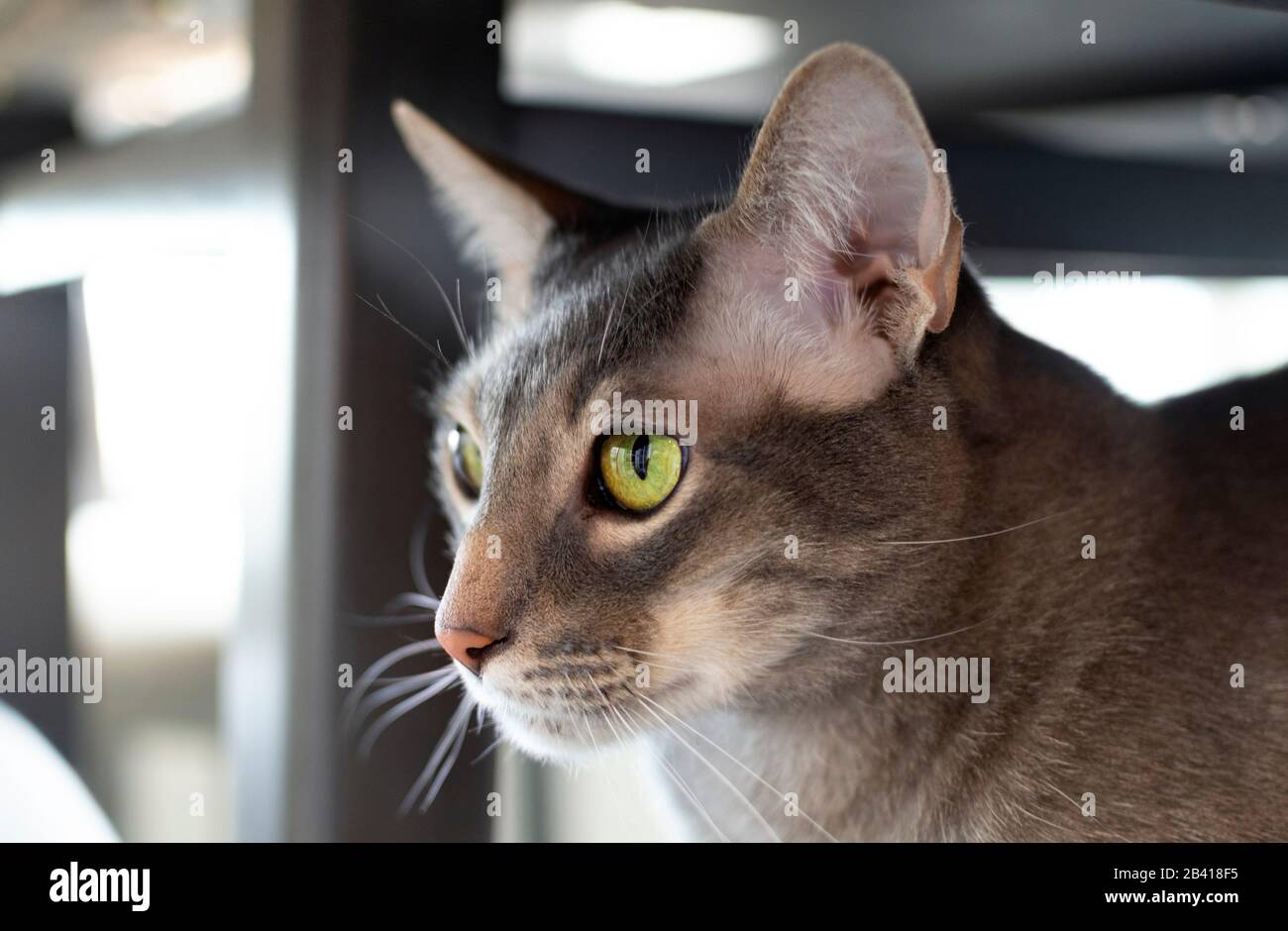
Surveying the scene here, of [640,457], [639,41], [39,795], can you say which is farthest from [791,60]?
[39,795]

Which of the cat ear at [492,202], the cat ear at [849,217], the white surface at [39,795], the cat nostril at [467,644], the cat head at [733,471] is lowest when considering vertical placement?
Answer: the white surface at [39,795]

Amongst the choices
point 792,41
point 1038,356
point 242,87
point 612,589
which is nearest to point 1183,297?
point 1038,356

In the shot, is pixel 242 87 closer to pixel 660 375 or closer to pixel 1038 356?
pixel 660 375

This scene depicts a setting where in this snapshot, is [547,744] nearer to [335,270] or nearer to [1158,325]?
[335,270]

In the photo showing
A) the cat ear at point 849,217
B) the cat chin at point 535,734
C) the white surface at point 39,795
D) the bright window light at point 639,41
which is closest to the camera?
the cat ear at point 849,217

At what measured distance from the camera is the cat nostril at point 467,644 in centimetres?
73

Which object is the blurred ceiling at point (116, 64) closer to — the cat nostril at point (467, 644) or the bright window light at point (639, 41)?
the bright window light at point (639, 41)

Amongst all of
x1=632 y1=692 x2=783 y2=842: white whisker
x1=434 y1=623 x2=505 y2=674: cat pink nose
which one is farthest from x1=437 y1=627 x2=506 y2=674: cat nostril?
x1=632 y1=692 x2=783 y2=842: white whisker

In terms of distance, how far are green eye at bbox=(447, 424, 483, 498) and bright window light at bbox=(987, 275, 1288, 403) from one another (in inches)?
17.0

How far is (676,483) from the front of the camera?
741mm

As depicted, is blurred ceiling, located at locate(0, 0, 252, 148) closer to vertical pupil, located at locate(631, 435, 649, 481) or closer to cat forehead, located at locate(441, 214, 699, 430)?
cat forehead, located at locate(441, 214, 699, 430)

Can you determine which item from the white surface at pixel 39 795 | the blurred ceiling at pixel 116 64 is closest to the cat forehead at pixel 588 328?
the blurred ceiling at pixel 116 64

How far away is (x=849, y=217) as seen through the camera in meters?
0.73
